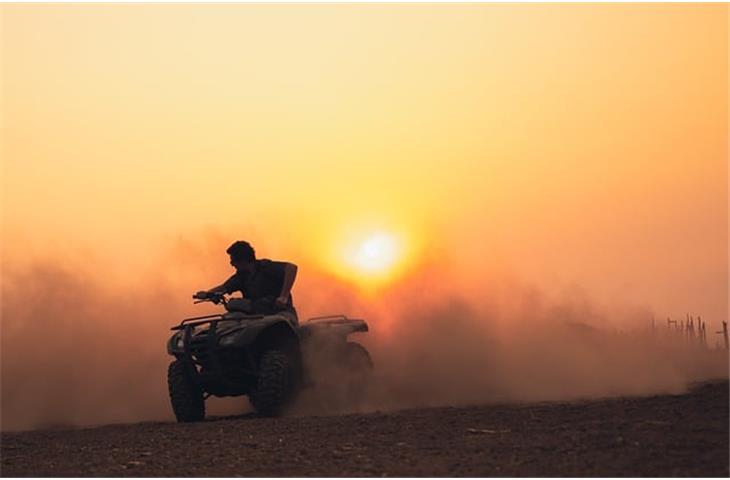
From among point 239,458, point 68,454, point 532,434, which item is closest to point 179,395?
point 68,454

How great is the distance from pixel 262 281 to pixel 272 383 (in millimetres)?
2179

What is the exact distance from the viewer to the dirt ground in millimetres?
11188

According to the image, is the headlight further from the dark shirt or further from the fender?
the dark shirt

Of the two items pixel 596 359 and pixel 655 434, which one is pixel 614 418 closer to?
pixel 655 434

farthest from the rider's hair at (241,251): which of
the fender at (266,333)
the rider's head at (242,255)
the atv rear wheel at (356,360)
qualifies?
the atv rear wheel at (356,360)

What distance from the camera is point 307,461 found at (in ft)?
41.7

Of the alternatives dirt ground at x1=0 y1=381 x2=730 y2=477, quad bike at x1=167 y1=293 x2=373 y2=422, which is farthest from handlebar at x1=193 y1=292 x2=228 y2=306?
dirt ground at x1=0 y1=381 x2=730 y2=477

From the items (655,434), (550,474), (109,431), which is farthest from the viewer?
(109,431)

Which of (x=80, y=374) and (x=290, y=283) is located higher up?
(x=290, y=283)

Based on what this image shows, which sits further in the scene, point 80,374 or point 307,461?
point 80,374

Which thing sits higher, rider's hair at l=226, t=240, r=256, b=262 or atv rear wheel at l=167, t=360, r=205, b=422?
rider's hair at l=226, t=240, r=256, b=262

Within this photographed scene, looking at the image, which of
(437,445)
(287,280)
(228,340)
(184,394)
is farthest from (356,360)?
(437,445)

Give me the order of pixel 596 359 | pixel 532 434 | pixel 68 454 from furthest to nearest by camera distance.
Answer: pixel 596 359 → pixel 68 454 → pixel 532 434

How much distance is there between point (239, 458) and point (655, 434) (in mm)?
4729
